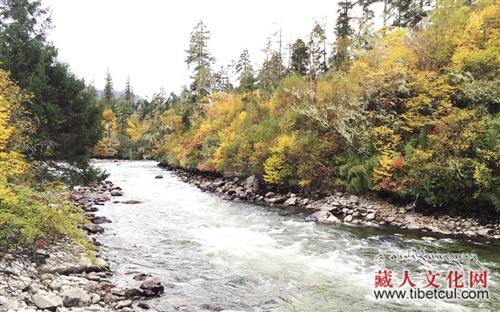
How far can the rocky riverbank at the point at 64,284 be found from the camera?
816cm

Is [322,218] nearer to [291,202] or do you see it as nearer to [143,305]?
[291,202]

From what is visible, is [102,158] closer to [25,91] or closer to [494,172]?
[25,91]

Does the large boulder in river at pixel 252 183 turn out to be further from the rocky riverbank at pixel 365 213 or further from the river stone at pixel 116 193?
the river stone at pixel 116 193

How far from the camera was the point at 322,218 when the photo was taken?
19.2 meters

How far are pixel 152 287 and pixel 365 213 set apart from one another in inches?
499

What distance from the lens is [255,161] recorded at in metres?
28.2

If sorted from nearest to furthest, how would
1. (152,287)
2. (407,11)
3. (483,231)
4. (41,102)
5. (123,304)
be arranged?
1. (123,304)
2. (152,287)
3. (483,231)
4. (41,102)
5. (407,11)

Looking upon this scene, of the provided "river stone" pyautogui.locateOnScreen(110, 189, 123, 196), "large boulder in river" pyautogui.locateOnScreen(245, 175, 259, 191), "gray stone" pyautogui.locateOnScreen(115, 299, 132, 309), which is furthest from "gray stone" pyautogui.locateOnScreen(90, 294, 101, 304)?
"large boulder in river" pyautogui.locateOnScreen(245, 175, 259, 191)

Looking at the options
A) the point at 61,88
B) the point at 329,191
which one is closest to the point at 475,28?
the point at 329,191

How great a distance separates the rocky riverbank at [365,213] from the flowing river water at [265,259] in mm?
1079

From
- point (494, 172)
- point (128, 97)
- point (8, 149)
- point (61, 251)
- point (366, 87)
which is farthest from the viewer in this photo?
point (128, 97)

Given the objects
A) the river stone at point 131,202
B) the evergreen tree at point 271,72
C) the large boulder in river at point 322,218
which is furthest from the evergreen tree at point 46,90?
the evergreen tree at point 271,72

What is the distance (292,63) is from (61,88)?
32.8 m

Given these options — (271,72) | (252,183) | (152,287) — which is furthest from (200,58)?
(152,287)
